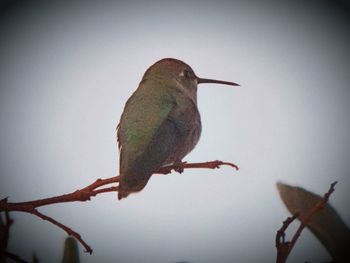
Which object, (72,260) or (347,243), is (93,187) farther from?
(347,243)

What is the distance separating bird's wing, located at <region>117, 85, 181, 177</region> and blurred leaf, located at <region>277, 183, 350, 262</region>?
0.67 metres

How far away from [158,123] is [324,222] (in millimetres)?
1099

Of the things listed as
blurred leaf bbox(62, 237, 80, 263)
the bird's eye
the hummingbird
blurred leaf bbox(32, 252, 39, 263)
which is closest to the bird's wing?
the hummingbird

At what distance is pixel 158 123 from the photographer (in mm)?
2131

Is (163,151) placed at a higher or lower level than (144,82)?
lower

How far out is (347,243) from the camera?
1165mm

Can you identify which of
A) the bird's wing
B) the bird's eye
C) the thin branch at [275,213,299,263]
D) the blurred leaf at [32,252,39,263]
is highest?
the bird's eye

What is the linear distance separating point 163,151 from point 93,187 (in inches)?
30.1

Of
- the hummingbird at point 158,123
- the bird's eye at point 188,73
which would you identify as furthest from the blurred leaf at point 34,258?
the bird's eye at point 188,73

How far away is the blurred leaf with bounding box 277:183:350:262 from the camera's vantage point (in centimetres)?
116

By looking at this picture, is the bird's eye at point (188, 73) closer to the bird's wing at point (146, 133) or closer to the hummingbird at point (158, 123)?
the hummingbird at point (158, 123)

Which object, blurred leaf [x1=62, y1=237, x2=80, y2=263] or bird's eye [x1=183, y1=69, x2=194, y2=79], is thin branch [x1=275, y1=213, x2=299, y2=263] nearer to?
blurred leaf [x1=62, y1=237, x2=80, y2=263]

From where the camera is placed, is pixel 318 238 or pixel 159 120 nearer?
pixel 318 238

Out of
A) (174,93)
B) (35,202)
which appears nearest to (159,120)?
(174,93)
